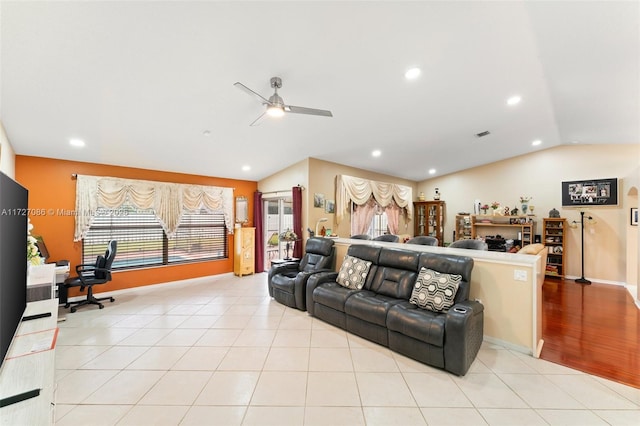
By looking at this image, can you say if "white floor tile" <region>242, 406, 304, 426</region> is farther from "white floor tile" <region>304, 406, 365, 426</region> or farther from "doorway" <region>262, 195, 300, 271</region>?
"doorway" <region>262, 195, 300, 271</region>

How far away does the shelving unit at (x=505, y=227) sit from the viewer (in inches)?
258

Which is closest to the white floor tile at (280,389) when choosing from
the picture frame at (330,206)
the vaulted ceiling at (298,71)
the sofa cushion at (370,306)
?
the sofa cushion at (370,306)

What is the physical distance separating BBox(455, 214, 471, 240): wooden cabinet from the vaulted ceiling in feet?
11.1

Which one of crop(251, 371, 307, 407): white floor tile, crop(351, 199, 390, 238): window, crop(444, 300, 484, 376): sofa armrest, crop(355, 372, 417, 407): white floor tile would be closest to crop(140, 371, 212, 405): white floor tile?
crop(251, 371, 307, 407): white floor tile

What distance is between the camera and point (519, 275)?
9.12 feet

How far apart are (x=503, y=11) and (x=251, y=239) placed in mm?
5695

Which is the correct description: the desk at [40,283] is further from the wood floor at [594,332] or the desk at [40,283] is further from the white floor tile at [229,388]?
the wood floor at [594,332]

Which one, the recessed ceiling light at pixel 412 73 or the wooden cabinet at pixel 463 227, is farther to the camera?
the wooden cabinet at pixel 463 227

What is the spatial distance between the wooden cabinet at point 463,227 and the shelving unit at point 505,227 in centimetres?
20

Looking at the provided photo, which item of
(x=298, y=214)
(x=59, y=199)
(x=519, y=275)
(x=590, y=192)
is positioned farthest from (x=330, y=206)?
(x=590, y=192)

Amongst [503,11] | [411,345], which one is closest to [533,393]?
[411,345]

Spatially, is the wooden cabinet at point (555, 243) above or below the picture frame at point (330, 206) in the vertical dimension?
below

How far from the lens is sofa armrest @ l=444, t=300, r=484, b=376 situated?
2330mm

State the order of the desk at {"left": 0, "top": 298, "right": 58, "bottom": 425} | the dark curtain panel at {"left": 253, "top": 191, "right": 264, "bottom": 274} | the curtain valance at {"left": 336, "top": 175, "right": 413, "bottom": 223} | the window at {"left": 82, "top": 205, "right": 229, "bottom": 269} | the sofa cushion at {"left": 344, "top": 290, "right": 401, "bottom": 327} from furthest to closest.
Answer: the dark curtain panel at {"left": 253, "top": 191, "right": 264, "bottom": 274}
the curtain valance at {"left": 336, "top": 175, "right": 413, "bottom": 223}
the window at {"left": 82, "top": 205, "right": 229, "bottom": 269}
the sofa cushion at {"left": 344, "top": 290, "right": 401, "bottom": 327}
the desk at {"left": 0, "top": 298, "right": 58, "bottom": 425}
